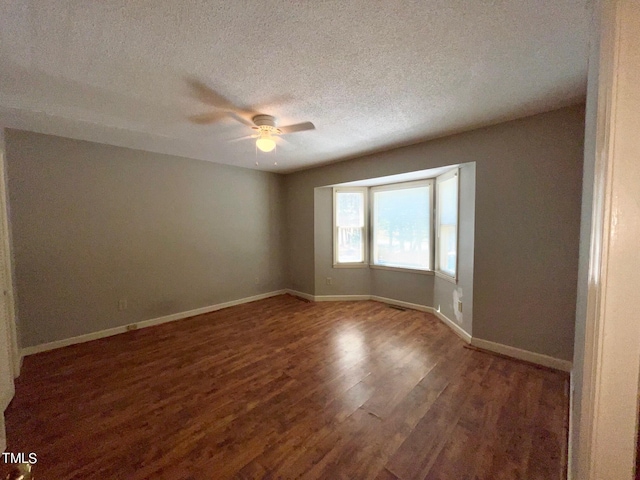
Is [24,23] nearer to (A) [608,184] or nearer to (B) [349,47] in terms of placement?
(B) [349,47]

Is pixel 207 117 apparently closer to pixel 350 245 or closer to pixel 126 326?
pixel 126 326

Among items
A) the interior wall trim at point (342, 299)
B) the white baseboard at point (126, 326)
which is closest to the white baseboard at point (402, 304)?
the interior wall trim at point (342, 299)

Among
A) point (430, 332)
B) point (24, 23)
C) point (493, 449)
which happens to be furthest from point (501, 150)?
point (24, 23)

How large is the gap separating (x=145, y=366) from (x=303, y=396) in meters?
1.72

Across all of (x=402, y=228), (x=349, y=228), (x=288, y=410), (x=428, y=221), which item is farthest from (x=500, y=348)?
(x=349, y=228)

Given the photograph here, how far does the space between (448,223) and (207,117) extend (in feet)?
10.7

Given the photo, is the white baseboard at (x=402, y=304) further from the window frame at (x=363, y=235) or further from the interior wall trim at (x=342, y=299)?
the window frame at (x=363, y=235)

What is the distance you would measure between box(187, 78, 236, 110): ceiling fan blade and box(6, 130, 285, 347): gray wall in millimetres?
2033

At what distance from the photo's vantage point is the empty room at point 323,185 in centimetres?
123

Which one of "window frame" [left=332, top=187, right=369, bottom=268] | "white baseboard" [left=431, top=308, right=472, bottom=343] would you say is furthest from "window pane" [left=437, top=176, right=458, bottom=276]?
"window frame" [left=332, top=187, right=369, bottom=268]

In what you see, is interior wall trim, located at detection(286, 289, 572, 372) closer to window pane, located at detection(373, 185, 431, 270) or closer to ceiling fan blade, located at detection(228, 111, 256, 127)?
window pane, located at detection(373, 185, 431, 270)

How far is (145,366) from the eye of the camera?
96.0 inches

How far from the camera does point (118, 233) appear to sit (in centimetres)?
323

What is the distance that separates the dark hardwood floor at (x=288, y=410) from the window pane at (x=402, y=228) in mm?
1399
